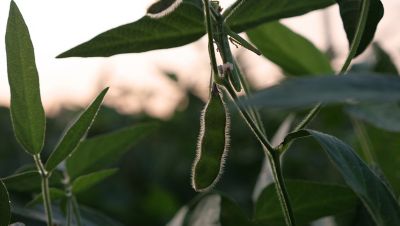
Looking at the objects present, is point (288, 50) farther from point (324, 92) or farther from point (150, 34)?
Answer: point (324, 92)

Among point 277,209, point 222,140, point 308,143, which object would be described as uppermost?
point 222,140

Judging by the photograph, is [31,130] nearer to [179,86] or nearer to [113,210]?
[113,210]

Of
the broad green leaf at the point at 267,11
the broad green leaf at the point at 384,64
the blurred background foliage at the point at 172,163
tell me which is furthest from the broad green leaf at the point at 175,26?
the blurred background foliage at the point at 172,163

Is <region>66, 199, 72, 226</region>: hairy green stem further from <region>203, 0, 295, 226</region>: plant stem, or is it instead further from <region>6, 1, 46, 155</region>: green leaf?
<region>203, 0, 295, 226</region>: plant stem

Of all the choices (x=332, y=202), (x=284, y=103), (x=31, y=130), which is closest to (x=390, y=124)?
(x=332, y=202)

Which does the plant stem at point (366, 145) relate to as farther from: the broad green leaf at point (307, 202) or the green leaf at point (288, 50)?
the broad green leaf at point (307, 202)
